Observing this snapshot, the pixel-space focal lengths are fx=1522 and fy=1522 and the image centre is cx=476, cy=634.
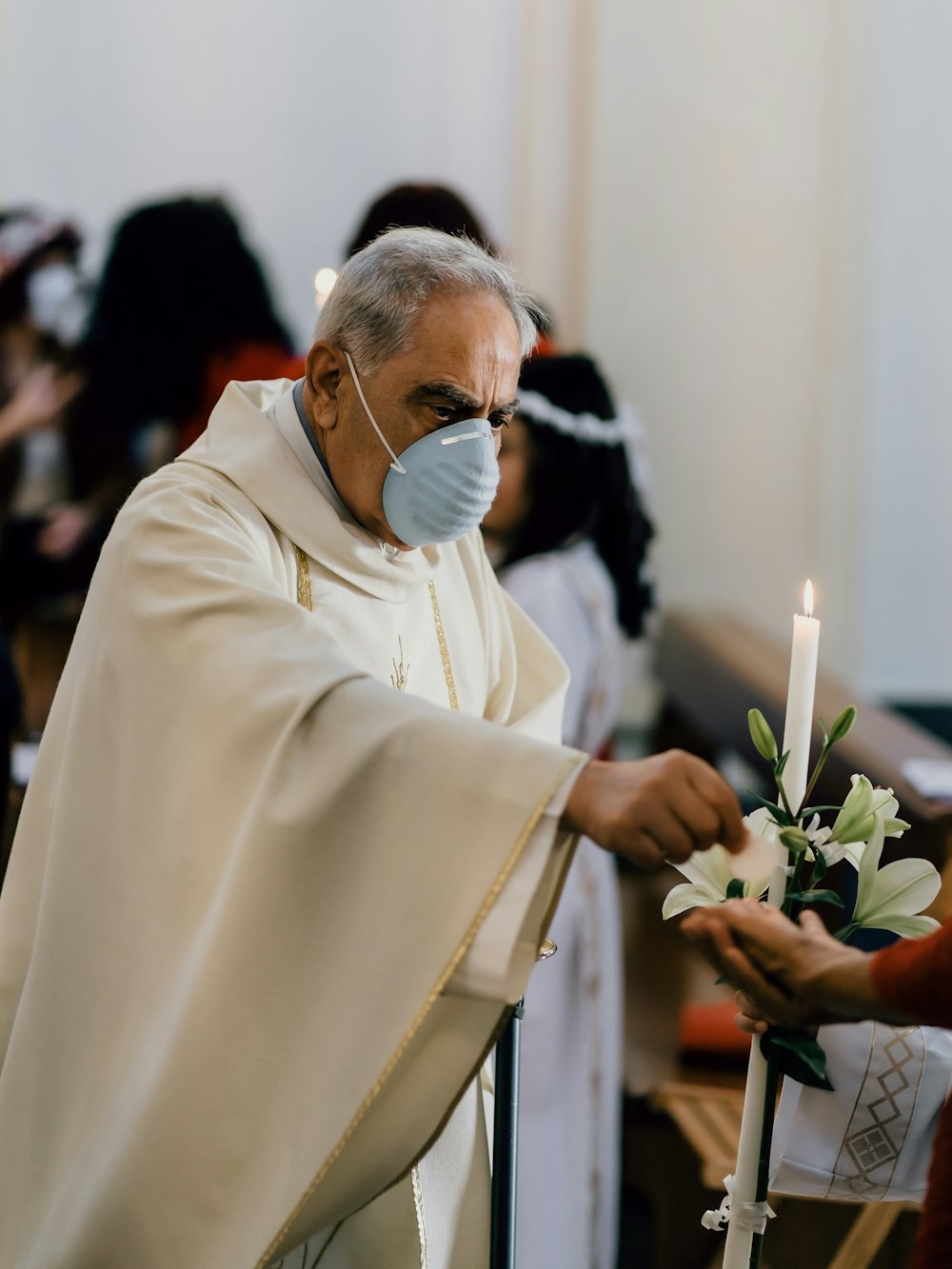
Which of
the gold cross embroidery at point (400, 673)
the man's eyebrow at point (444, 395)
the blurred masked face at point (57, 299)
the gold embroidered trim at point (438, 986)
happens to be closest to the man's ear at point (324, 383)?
the man's eyebrow at point (444, 395)

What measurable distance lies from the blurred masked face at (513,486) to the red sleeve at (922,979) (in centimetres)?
214

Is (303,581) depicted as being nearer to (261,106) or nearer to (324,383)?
(324,383)

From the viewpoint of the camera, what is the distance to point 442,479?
1857 mm

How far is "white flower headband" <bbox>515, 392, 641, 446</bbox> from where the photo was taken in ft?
11.4

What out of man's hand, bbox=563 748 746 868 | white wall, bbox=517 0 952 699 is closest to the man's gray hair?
man's hand, bbox=563 748 746 868

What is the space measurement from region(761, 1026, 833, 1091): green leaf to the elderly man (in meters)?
0.26

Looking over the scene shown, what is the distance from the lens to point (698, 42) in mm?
5188

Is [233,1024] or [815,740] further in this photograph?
[815,740]

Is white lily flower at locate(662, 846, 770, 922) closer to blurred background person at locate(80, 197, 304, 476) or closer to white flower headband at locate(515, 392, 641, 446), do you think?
white flower headband at locate(515, 392, 641, 446)

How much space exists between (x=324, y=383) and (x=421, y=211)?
77.7 inches

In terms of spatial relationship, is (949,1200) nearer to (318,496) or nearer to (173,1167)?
(173,1167)

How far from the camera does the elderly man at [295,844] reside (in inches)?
56.1

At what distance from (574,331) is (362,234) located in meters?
1.88

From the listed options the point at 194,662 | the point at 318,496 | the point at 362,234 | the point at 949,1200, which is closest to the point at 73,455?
the point at 362,234
